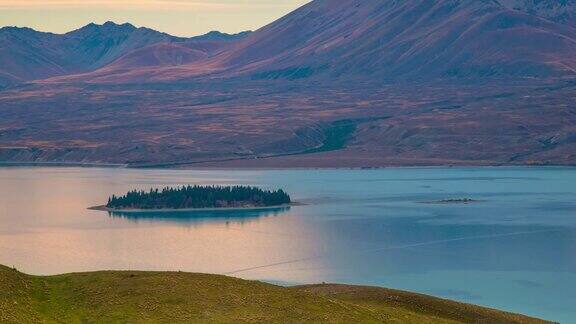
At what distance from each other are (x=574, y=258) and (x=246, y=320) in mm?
86101

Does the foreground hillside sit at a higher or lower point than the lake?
higher

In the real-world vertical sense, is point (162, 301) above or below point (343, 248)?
above

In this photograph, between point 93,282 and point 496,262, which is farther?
point 496,262

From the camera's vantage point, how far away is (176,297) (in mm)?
58406

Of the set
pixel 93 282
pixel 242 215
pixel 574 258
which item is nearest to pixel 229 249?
pixel 574 258

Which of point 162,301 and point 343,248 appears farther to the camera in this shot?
point 343,248

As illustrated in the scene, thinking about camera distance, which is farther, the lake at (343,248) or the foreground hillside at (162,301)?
the lake at (343,248)

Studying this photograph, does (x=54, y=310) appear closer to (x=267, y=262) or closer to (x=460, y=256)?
(x=267, y=262)

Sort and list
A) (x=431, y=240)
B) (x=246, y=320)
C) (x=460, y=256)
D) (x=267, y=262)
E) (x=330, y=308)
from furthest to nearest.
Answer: (x=431, y=240) < (x=460, y=256) < (x=267, y=262) < (x=330, y=308) < (x=246, y=320)

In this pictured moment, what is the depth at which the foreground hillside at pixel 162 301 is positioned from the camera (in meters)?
56.0

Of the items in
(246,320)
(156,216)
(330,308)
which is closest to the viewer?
(246,320)

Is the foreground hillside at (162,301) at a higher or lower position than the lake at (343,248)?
higher

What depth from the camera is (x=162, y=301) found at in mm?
Result: 57812

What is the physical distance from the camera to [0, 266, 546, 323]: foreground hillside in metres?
56.0
